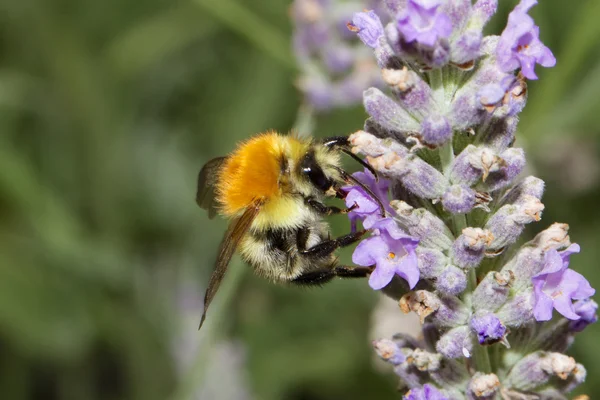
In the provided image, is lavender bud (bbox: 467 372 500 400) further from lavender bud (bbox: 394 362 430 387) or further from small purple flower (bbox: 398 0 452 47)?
small purple flower (bbox: 398 0 452 47)

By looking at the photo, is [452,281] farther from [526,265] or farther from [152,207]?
[152,207]

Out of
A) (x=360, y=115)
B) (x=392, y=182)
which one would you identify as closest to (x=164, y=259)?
(x=360, y=115)

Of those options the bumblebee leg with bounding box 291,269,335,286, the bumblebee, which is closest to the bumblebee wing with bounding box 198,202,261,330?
the bumblebee

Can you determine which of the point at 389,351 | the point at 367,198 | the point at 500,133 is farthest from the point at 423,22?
the point at 389,351

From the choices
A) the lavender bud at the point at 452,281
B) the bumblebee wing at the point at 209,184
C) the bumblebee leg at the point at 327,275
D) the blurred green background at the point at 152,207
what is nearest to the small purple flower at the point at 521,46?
the lavender bud at the point at 452,281

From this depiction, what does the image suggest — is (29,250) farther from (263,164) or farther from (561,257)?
(561,257)
